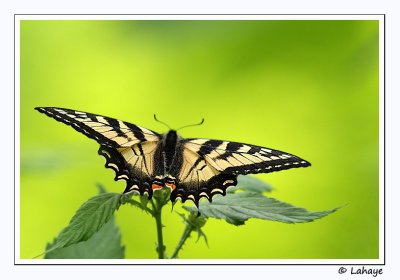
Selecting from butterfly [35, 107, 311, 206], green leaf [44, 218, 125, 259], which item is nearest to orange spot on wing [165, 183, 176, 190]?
butterfly [35, 107, 311, 206]

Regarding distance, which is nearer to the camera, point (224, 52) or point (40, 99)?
point (40, 99)

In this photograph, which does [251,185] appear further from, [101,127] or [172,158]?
[101,127]

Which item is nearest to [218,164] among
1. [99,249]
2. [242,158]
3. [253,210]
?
[242,158]

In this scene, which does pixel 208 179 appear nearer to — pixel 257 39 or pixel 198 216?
pixel 198 216
